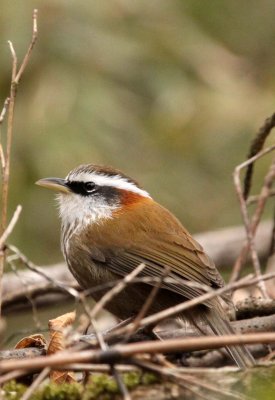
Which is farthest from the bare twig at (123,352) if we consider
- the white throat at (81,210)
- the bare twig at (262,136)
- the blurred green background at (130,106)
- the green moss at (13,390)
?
the blurred green background at (130,106)

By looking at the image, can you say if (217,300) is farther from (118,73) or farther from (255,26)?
(255,26)

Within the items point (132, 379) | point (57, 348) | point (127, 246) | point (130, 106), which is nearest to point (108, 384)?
point (132, 379)

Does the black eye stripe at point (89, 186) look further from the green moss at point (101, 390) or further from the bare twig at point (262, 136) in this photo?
the green moss at point (101, 390)

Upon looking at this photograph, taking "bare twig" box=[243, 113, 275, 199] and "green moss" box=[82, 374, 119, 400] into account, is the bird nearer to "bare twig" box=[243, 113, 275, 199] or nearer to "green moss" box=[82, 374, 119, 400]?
"bare twig" box=[243, 113, 275, 199]

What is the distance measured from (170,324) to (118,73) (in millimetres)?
3219

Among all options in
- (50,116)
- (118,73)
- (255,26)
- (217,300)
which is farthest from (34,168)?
(255,26)

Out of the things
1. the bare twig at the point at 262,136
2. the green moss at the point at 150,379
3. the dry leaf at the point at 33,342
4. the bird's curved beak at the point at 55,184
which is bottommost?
the dry leaf at the point at 33,342

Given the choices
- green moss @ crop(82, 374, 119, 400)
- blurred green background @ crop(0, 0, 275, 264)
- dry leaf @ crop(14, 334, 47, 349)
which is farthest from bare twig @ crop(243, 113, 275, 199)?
green moss @ crop(82, 374, 119, 400)

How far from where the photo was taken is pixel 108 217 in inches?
253

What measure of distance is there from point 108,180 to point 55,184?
36 centimetres

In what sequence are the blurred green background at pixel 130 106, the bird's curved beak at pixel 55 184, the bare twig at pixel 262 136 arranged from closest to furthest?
1. the bare twig at pixel 262 136
2. the bird's curved beak at pixel 55 184
3. the blurred green background at pixel 130 106

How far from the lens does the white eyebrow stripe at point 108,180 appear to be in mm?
6555

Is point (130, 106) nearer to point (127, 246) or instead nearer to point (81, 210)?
point (81, 210)

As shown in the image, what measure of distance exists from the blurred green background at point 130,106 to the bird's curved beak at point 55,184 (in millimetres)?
1343
